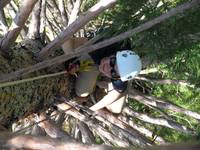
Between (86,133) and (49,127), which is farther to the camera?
(86,133)

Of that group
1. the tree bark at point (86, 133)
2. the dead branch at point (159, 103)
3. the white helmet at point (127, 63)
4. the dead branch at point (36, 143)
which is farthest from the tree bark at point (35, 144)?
the tree bark at point (86, 133)

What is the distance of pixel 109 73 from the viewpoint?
10.2 ft

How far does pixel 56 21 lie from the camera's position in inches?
186

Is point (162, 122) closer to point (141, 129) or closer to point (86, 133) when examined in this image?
point (141, 129)

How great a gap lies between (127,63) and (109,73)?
21 cm

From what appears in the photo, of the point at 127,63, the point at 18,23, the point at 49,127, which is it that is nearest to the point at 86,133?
the point at 49,127

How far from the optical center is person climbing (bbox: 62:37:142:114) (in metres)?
3.03

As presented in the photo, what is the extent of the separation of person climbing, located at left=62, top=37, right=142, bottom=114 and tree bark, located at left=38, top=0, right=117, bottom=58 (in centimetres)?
35

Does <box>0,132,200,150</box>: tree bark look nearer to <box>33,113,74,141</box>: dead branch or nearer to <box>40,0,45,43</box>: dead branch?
Result: <box>33,113,74,141</box>: dead branch

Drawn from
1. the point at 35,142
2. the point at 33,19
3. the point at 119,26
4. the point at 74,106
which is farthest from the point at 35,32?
the point at 35,142

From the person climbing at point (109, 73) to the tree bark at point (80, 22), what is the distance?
347mm

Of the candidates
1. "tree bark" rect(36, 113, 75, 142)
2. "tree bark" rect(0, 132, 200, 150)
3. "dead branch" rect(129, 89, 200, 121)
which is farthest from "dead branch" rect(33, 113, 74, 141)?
"tree bark" rect(0, 132, 200, 150)

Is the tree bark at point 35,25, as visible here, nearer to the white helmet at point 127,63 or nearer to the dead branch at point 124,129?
the white helmet at point 127,63

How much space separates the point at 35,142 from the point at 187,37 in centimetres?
166
